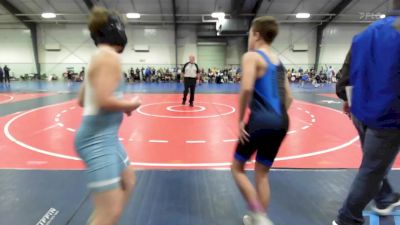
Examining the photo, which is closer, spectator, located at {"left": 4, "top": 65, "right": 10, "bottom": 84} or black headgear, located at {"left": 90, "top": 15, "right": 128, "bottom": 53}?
black headgear, located at {"left": 90, "top": 15, "right": 128, "bottom": 53}

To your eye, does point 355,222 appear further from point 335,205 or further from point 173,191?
point 173,191

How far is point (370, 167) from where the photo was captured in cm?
234

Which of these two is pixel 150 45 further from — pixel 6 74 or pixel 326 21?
pixel 326 21

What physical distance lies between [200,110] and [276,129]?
7163 mm

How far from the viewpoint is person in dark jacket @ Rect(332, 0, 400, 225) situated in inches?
82.9

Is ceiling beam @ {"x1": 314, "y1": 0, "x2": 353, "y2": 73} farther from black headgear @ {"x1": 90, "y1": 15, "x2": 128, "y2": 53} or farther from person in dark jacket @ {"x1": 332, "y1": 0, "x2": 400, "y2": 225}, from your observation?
black headgear @ {"x1": 90, "y1": 15, "x2": 128, "y2": 53}

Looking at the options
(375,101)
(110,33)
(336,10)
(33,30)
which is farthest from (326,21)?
(110,33)

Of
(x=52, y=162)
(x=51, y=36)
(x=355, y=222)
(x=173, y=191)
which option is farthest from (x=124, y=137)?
(x=51, y=36)

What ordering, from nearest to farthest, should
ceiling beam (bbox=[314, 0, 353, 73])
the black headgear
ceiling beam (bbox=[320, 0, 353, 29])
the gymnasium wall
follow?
the black headgear → ceiling beam (bbox=[320, 0, 353, 29]) → ceiling beam (bbox=[314, 0, 353, 73]) → the gymnasium wall

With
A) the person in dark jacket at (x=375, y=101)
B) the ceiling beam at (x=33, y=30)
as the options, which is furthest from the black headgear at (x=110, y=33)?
the ceiling beam at (x=33, y=30)

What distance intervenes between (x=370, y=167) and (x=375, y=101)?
492 mm

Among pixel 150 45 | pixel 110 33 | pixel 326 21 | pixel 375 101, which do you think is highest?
pixel 326 21

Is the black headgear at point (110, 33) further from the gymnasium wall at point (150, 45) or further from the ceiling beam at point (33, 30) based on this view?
the ceiling beam at point (33, 30)

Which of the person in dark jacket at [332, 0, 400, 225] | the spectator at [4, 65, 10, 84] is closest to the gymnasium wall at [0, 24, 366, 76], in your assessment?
the spectator at [4, 65, 10, 84]
